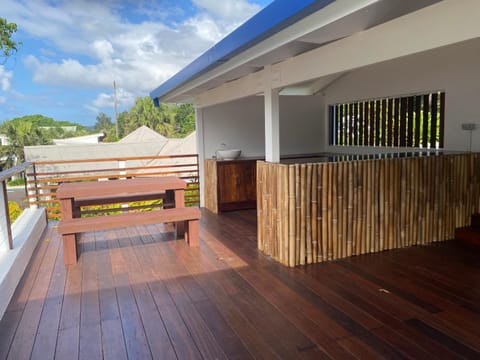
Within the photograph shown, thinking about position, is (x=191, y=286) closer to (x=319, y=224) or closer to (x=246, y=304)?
(x=246, y=304)

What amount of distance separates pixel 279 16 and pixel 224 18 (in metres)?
42.7

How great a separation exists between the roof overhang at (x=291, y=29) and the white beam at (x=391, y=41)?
0.20ft

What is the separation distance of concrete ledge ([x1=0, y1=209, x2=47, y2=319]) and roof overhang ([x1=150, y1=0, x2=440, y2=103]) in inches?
106

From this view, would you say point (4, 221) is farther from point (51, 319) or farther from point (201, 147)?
point (201, 147)

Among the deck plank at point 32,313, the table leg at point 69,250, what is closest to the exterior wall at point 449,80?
the table leg at point 69,250

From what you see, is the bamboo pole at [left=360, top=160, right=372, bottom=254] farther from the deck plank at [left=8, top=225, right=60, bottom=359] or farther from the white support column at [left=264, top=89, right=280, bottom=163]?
the deck plank at [left=8, top=225, right=60, bottom=359]

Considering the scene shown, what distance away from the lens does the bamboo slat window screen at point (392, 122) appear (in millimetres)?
5039

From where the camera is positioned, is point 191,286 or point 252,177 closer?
point 191,286

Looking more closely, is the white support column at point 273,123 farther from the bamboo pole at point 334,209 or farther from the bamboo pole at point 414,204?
the bamboo pole at point 414,204

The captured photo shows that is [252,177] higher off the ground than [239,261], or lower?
higher

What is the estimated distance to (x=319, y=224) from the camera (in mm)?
3844

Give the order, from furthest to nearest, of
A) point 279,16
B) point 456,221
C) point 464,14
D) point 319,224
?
point 456,221 < point 319,224 < point 279,16 < point 464,14

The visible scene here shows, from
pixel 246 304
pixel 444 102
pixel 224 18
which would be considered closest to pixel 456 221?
pixel 444 102

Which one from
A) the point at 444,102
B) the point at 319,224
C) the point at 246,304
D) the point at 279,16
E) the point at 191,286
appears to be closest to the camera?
the point at 279,16
